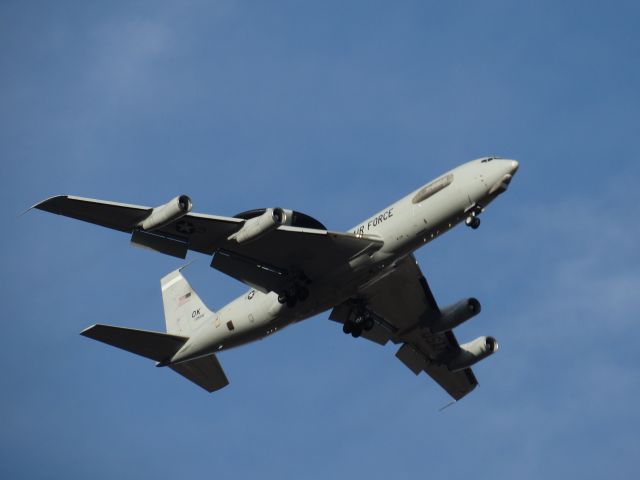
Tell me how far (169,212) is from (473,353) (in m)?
22.9

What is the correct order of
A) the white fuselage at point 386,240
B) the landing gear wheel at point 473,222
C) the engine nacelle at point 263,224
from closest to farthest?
the engine nacelle at point 263,224 → the landing gear wheel at point 473,222 → the white fuselage at point 386,240

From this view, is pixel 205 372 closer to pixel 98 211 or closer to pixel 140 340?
pixel 140 340

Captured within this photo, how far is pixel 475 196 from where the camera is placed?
52.3m

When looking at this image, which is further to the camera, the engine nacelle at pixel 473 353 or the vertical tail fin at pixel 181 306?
the engine nacelle at pixel 473 353

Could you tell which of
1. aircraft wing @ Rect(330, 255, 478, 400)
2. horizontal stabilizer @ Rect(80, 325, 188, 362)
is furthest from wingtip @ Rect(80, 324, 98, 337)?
aircraft wing @ Rect(330, 255, 478, 400)

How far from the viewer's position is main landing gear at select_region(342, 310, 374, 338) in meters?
59.1

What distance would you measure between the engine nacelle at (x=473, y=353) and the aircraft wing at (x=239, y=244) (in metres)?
13.2

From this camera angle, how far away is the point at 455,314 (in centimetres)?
6109

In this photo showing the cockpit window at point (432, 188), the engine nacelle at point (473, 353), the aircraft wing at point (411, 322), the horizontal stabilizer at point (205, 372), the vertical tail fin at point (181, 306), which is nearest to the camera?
the cockpit window at point (432, 188)

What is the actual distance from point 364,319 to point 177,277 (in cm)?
1310

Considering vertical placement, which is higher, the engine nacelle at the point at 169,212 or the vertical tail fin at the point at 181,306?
the vertical tail fin at the point at 181,306

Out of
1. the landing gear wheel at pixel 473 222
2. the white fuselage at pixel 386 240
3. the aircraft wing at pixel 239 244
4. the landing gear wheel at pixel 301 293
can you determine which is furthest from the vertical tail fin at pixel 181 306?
the landing gear wheel at pixel 473 222

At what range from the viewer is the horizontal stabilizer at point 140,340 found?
54844mm

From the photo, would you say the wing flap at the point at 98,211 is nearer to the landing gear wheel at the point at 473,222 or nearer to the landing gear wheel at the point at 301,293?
the landing gear wheel at the point at 301,293
